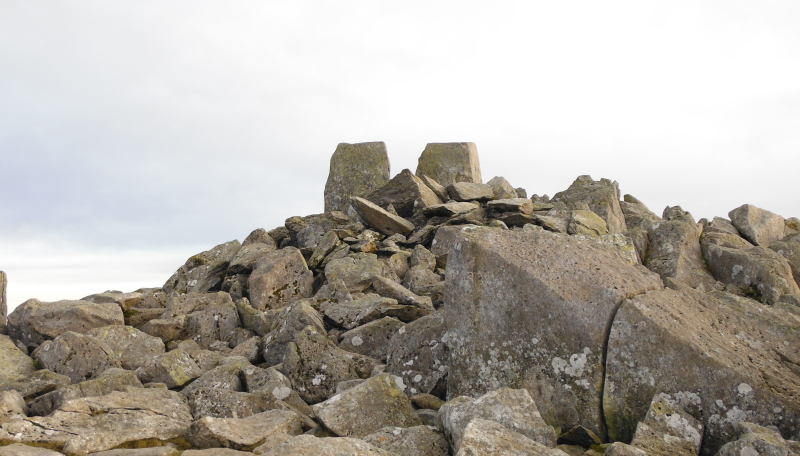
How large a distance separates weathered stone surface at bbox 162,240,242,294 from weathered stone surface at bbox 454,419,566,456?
14546 millimetres

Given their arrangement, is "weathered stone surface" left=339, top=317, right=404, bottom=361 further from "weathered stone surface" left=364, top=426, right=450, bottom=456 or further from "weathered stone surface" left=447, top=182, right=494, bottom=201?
"weathered stone surface" left=447, top=182, right=494, bottom=201

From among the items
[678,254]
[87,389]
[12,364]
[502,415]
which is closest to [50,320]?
[12,364]

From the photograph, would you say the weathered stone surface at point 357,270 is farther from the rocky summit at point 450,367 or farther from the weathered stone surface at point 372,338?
the weathered stone surface at point 372,338

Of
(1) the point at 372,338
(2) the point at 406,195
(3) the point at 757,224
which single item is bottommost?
(1) the point at 372,338

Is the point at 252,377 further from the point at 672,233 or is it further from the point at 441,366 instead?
the point at 672,233

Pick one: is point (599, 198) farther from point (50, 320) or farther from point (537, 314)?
point (50, 320)

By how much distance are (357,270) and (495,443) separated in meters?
11.1

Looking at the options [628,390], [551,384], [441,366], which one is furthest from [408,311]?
[628,390]

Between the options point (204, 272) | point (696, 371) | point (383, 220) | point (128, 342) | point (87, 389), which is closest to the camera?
point (696, 371)

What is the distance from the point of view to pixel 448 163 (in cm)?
2622

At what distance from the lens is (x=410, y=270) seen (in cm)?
1709

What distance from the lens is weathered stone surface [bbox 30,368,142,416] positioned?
32.4 ft

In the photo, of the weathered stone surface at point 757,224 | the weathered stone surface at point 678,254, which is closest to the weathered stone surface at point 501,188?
the weathered stone surface at point 678,254

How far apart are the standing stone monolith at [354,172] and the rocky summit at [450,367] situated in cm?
929
